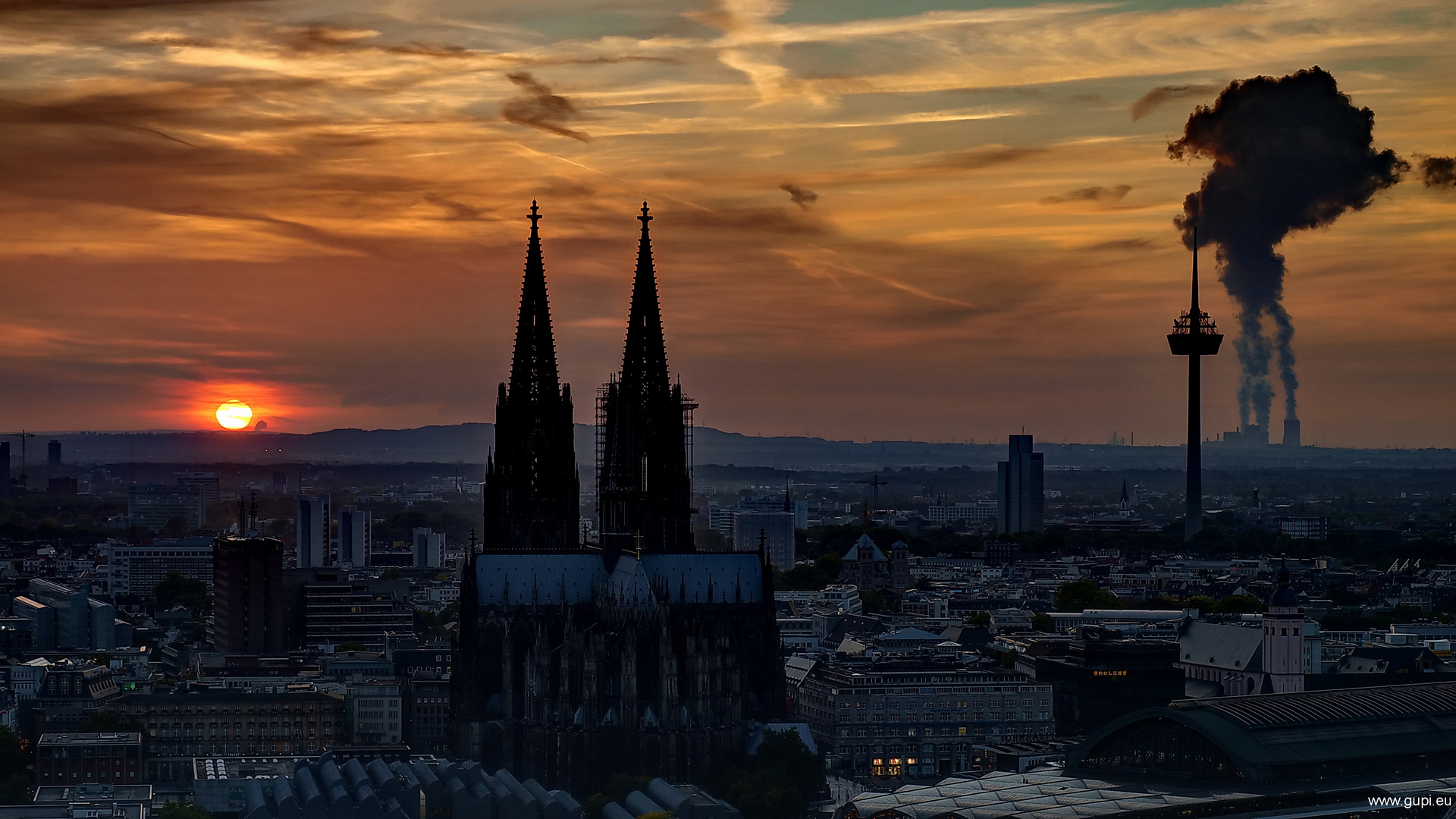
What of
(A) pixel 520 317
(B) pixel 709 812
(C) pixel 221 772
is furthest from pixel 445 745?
(B) pixel 709 812

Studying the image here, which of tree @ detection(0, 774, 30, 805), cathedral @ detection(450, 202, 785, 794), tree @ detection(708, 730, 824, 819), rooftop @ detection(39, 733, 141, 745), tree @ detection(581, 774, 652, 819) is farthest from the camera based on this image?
rooftop @ detection(39, 733, 141, 745)

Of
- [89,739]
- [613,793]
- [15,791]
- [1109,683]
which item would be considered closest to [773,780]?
[613,793]

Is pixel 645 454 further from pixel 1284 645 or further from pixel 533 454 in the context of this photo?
pixel 1284 645

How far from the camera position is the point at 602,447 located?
159625 millimetres

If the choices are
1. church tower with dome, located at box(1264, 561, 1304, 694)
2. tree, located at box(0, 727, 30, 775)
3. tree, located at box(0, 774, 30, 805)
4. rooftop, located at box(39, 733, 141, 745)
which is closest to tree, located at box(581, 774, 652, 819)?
tree, located at box(0, 774, 30, 805)

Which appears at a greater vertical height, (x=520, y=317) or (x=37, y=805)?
(x=520, y=317)

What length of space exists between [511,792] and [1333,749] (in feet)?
138

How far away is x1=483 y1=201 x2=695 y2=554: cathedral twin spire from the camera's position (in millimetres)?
151375

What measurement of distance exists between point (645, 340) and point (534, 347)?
7325 mm

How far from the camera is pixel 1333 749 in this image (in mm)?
130875

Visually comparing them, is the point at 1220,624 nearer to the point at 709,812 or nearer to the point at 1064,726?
the point at 1064,726

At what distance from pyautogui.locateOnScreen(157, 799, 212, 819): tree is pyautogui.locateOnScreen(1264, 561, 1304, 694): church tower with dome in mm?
78252

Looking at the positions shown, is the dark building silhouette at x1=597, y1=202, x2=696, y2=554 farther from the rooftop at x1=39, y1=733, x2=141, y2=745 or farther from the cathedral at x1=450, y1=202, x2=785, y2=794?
the rooftop at x1=39, y1=733, x2=141, y2=745

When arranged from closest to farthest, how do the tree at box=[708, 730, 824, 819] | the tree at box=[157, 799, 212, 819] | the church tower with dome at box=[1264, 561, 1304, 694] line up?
the tree at box=[708, 730, 824, 819]
the tree at box=[157, 799, 212, 819]
the church tower with dome at box=[1264, 561, 1304, 694]
